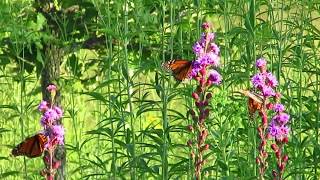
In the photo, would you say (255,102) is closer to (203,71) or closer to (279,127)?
(279,127)

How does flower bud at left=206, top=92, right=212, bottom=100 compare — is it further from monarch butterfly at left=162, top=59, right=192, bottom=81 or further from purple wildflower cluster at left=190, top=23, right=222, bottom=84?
monarch butterfly at left=162, top=59, right=192, bottom=81

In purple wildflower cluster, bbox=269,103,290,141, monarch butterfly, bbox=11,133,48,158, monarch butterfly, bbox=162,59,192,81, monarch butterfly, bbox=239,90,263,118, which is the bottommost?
monarch butterfly, bbox=11,133,48,158

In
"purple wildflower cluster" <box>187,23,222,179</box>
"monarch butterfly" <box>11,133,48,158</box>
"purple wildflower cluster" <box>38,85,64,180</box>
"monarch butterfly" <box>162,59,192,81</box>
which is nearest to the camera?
"purple wildflower cluster" <box>38,85,64,180</box>

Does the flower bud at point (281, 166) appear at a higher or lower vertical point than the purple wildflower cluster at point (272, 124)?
lower

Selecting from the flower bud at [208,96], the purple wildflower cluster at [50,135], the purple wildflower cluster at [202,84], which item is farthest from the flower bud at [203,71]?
the purple wildflower cluster at [50,135]

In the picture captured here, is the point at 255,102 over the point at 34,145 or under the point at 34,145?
Answer: over

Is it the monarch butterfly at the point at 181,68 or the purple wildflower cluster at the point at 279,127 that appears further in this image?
the monarch butterfly at the point at 181,68

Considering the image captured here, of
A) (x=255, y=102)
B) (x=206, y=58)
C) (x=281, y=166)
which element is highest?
(x=206, y=58)

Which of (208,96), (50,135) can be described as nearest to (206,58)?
(208,96)

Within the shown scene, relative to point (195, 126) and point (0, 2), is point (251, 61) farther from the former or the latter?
point (0, 2)

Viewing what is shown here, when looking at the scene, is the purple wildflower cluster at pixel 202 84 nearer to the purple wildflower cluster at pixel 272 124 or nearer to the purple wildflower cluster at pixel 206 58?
the purple wildflower cluster at pixel 206 58

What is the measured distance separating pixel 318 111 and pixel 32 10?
3644mm

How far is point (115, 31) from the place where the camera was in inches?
219

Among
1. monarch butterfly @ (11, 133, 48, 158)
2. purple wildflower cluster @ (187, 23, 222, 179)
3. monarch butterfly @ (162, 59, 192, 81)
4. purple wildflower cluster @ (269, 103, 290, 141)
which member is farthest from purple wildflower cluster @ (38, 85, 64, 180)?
purple wildflower cluster @ (269, 103, 290, 141)
